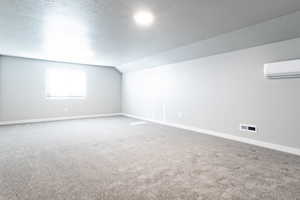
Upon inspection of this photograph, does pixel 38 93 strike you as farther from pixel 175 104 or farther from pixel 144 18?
pixel 144 18

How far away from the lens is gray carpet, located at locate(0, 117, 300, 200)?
5.75 feet

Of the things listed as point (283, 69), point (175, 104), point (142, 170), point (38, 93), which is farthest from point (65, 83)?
point (283, 69)

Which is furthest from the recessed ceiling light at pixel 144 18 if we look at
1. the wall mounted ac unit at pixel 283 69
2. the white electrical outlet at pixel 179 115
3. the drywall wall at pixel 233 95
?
the white electrical outlet at pixel 179 115

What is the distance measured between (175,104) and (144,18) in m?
3.09

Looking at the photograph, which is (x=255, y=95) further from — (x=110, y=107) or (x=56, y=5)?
(x=110, y=107)

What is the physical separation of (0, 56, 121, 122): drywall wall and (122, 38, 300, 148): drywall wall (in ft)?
7.89

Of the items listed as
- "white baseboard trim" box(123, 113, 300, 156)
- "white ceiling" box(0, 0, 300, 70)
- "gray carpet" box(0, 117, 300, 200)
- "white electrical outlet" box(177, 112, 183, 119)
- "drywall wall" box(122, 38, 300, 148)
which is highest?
"white ceiling" box(0, 0, 300, 70)

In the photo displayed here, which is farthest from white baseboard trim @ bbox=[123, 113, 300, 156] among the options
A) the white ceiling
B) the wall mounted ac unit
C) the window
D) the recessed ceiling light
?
the window

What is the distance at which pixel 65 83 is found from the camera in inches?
255

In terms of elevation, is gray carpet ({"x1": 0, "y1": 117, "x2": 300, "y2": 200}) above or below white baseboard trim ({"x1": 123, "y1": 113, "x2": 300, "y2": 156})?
below

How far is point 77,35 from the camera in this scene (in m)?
3.29

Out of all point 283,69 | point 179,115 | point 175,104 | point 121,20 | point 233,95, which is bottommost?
point 179,115

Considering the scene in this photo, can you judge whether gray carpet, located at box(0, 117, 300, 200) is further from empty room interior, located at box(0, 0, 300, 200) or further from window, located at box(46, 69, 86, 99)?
window, located at box(46, 69, 86, 99)

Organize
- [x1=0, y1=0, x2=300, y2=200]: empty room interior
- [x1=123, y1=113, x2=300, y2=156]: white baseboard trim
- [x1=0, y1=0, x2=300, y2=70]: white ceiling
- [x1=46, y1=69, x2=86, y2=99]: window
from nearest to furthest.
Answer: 1. [x1=0, y1=0, x2=300, y2=200]: empty room interior
2. [x1=0, y1=0, x2=300, y2=70]: white ceiling
3. [x1=123, y1=113, x2=300, y2=156]: white baseboard trim
4. [x1=46, y1=69, x2=86, y2=99]: window
